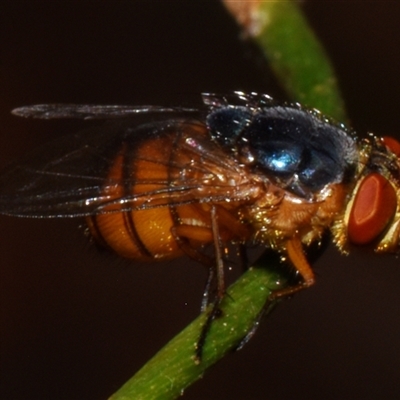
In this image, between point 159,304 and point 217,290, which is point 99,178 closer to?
point 217,290

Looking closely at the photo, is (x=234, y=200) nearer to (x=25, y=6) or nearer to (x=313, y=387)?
(x=313, y=387)

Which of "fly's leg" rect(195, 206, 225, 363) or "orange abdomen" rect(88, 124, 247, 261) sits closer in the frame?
"fly's leg" rect(195, 206, 225, 363)

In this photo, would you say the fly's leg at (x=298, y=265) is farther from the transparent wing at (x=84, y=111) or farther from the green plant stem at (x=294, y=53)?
the transparent wing at (x=84, y=111)

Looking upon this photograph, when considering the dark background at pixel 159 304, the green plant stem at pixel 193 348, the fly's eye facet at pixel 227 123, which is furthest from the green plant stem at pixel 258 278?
the dark background at pixel 159 304

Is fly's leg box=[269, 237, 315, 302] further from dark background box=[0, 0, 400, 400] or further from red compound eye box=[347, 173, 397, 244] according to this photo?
dark background box=[0, 0, 400, 400]

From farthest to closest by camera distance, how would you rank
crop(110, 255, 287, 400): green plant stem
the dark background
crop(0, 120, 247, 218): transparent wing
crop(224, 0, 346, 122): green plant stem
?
the dark background < crop(224, 0, 346, 122): green plant stem < crop(0, 120, 247, 218): transparent wing < crop(110, 255, 287, 400): green plant stem

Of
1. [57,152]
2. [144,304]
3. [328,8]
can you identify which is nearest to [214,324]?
[57,152]

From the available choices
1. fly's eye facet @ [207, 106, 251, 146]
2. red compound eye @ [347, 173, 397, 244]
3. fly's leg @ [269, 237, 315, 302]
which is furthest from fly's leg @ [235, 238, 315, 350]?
fly's eye facet @ [207, 106, 251, 146]

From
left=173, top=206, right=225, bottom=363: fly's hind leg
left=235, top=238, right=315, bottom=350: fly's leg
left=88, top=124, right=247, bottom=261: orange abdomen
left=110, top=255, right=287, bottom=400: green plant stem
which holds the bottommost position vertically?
left=235, top=238, right=315, bottom=350: fly's leg
